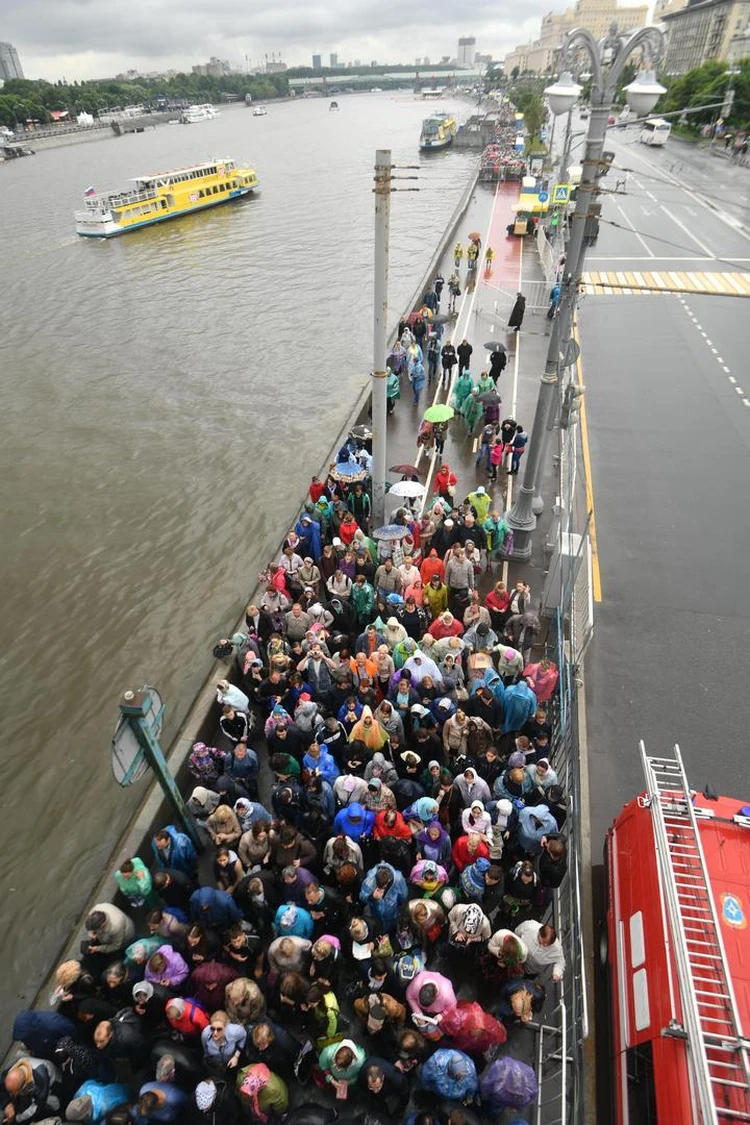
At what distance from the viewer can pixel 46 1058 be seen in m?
4.96

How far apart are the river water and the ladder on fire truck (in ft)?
21.8

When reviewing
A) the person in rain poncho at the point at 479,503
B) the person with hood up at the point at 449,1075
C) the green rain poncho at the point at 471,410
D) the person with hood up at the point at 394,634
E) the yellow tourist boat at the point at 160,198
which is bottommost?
the person with hood up at the point at 449,1075

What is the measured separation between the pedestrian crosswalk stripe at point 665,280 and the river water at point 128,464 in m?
8.66

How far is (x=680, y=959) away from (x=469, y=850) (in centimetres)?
224

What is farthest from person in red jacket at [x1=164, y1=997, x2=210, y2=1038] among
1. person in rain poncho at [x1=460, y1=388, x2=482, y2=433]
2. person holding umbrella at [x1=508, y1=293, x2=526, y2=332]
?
person holding umbrella at [x1=508, y1=293, x2=526, y2=332]

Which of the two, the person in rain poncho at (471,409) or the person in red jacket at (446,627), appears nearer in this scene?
the person in red jacket at (446,627)

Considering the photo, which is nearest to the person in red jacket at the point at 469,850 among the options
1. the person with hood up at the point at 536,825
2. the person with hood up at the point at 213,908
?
the person with hood up at the point at 536,825

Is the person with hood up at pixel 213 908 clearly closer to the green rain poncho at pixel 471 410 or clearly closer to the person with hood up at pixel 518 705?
the person with hood up at pixel 518 705

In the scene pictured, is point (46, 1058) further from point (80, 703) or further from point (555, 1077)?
point (80, 703)

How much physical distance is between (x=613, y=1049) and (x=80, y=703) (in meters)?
8.61

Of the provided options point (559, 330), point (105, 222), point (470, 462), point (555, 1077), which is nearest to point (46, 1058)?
point (555, 1077)

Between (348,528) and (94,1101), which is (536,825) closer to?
(94,1101)

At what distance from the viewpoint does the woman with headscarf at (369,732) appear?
6.94 metres

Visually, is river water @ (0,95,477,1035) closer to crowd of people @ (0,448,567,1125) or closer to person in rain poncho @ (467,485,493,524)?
crowd of people @ (0,448,567,1125)
